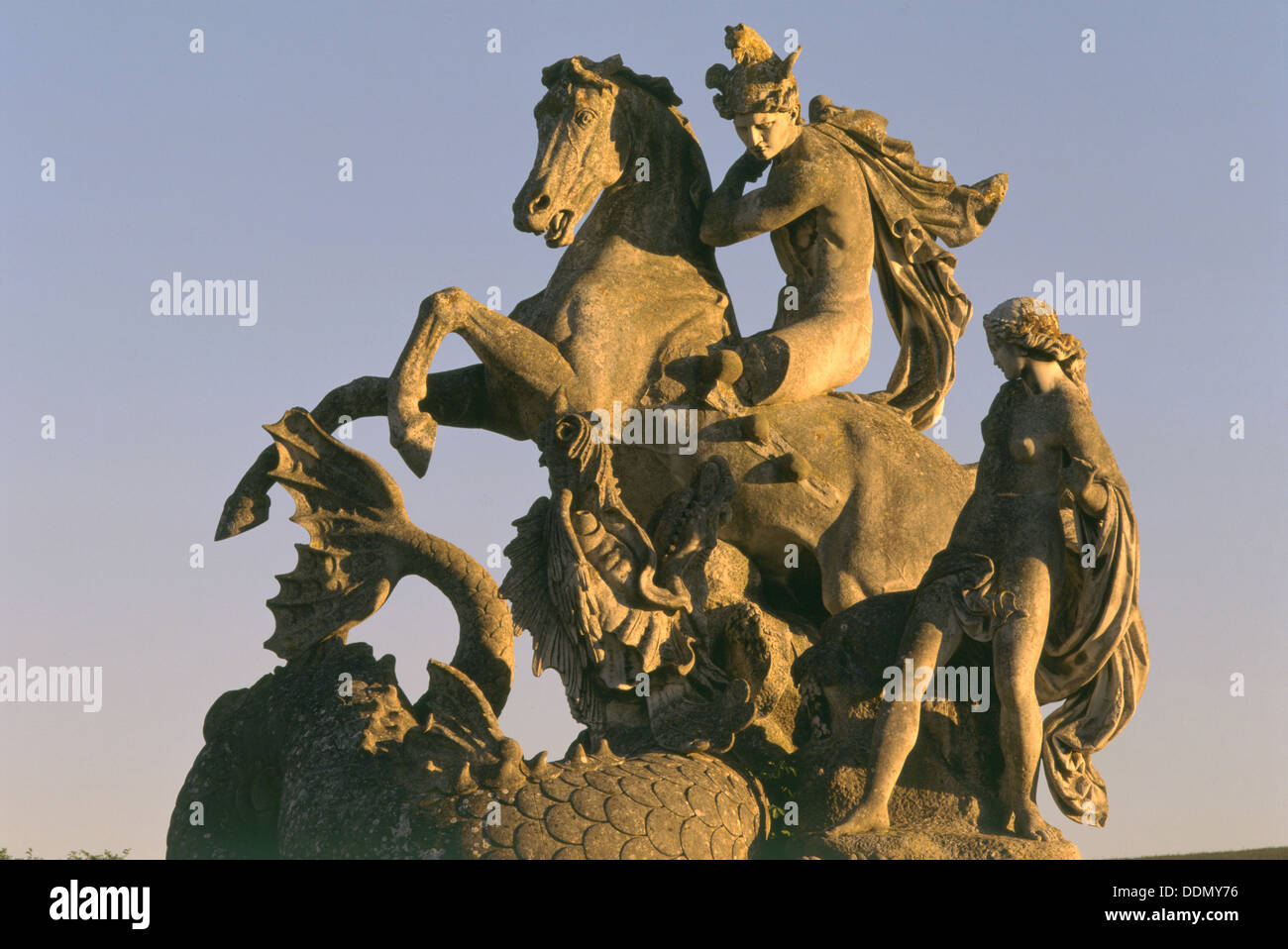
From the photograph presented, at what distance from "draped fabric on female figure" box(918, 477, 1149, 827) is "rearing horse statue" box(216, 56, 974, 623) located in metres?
1.11

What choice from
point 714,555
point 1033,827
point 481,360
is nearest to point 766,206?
point 481,360

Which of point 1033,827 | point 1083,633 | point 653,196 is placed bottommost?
point 1033,827

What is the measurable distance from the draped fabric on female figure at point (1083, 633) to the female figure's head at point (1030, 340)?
688mm

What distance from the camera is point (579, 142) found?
513 inches

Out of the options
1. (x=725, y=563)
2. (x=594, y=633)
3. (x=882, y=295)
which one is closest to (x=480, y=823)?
(x=594, y=633)

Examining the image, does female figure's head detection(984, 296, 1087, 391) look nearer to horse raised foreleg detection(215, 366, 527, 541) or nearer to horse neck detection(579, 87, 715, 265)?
horse neck detection(579, 87, 715, 265)

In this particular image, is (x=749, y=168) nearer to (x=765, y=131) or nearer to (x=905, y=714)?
(x=765, y=131)

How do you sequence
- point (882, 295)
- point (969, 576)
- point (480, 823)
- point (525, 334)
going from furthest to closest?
point (882, 295), point (525, 334), point (969, 576), point (480, 823)

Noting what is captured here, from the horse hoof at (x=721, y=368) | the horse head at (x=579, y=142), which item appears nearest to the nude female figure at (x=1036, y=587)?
the horse hoof at (x=721, y=368)

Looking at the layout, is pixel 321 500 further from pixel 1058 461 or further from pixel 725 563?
pixel 1058 461

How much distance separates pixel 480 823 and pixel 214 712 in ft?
8.76

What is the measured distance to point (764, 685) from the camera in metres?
12.3

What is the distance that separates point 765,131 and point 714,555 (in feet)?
7.65

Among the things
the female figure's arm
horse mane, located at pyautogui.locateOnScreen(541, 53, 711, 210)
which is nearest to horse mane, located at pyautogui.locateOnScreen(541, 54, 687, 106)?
horse mane, located at pyautogui.locateOnScreen(541, 53, 711, 210)
